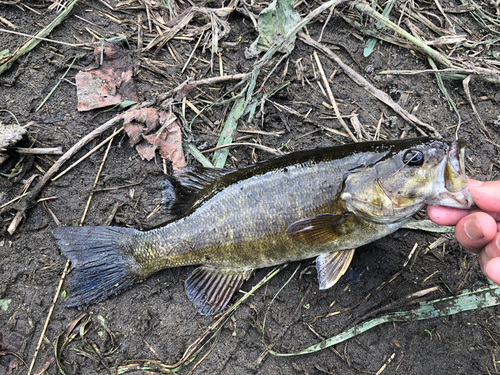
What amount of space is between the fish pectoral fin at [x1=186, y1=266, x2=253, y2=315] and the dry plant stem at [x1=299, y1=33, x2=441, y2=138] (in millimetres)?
2472

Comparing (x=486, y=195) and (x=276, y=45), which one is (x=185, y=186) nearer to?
(x=276, y=45)

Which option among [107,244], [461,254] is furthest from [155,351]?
[461,254]

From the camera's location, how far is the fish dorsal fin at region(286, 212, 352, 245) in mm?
2680

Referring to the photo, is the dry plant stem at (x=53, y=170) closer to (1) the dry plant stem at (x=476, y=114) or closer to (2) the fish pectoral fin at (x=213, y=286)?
(2) the fish pectoral fin at (x=213, y=286)

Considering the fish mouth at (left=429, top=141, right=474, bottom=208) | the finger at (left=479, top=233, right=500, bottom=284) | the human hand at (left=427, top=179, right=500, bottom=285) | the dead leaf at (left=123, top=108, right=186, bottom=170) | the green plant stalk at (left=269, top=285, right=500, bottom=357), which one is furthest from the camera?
the dead leaf at (left=123, top=108, right=186, bottom=170)

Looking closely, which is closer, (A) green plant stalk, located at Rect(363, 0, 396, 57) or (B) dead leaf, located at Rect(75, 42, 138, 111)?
(B) dead leaf, located at Rect(75, 42, 138, 111)

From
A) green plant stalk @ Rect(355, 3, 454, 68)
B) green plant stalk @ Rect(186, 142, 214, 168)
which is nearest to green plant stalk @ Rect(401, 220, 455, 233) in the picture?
green plant stalk @ Rect(355, 3, 454, 68)

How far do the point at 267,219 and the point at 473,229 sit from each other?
1568 millimetres

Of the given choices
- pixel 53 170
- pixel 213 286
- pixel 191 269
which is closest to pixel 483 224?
pixel 213 286

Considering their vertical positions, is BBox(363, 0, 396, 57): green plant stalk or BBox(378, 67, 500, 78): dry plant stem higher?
BBox(363, 0, 396, 57): green plant stalk

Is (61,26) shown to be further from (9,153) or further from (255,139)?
(255,139)

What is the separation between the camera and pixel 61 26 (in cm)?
349

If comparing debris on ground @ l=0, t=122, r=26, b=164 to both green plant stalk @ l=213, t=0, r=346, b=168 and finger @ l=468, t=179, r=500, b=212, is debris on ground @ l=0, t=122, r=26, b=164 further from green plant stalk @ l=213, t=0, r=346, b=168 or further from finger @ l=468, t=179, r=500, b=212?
finger @ l=468, t=179, r=500, b=212

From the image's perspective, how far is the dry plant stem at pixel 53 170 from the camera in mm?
3080
